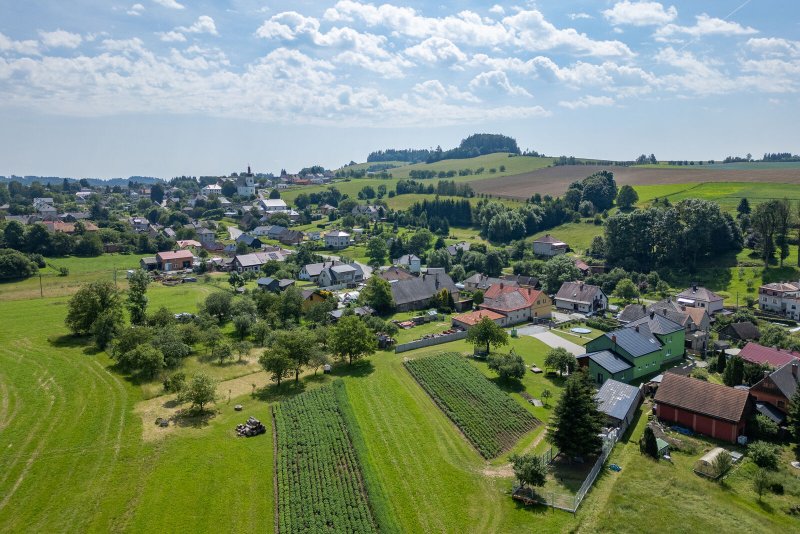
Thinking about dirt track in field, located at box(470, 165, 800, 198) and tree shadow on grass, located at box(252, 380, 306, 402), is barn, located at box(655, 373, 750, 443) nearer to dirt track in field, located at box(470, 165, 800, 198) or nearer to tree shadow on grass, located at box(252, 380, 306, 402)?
tree shadow on grass, located at box(252, 380, 306, 402)

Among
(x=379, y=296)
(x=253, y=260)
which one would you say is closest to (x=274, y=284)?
(x=379, y=296)

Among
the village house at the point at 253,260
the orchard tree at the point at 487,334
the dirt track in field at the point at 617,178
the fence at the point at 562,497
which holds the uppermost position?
the dirt track in field at the point at 617,178

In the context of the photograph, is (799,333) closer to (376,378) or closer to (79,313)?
(376,378)

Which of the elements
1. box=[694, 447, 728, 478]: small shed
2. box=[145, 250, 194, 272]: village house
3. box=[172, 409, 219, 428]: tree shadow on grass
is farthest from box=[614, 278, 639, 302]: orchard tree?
box=[145, 250, 194, 272]: village house

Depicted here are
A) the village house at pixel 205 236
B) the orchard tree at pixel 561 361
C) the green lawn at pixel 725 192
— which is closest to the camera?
the orchard tree at pixel 561 361

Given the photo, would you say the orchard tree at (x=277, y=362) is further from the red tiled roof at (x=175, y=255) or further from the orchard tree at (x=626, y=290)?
the red tiled roof at (x=175, y=255)

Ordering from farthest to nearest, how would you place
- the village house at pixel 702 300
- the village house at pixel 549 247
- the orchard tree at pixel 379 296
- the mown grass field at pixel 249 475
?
the village house at pixel 549 247, the orchard tree at pixel 379 296, the village house at pixel 702 300, the mown grass field at pixel 249 475

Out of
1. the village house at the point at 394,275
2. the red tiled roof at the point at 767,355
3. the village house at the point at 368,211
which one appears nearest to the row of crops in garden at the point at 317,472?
the red tiled roof at the point at 767,355
